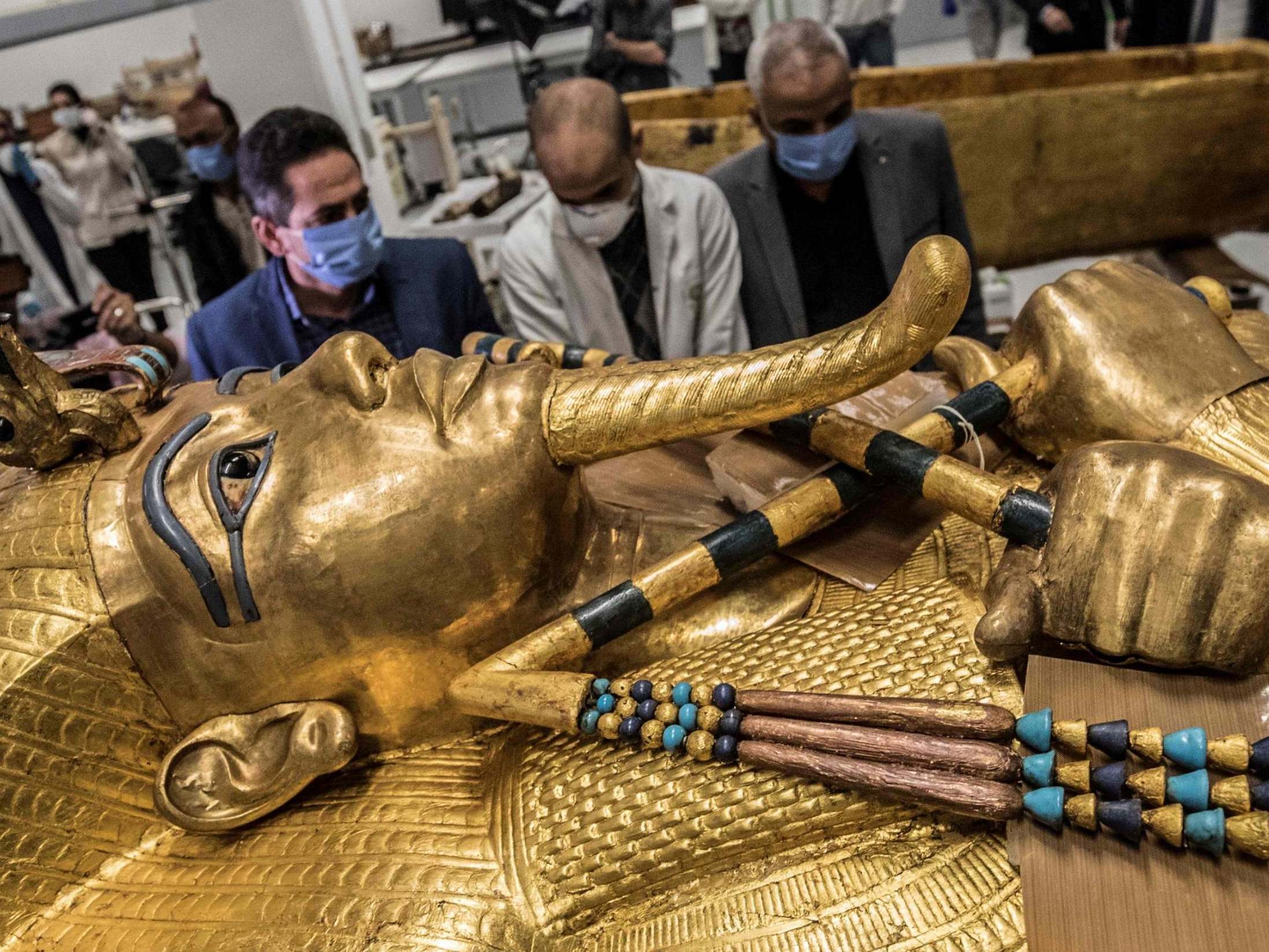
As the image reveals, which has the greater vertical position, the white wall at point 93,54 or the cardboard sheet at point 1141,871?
the white wall at point 93,54

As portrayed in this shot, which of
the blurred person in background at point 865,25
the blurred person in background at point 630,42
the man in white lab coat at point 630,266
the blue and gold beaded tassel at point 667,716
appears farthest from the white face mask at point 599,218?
the blurred person in background at point 865,25

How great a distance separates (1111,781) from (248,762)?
4.15 ft

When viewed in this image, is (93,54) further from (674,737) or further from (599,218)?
(674,737)

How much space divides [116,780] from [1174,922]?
1541 mm

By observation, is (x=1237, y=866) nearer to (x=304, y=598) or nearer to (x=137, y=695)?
(x=304, y=598)

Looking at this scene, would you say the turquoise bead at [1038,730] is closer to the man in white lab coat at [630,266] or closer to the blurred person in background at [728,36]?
the man in white lab coat at [630,266]

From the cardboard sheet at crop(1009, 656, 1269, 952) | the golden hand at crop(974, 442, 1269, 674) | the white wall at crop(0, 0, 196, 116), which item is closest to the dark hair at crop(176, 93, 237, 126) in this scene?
the white wall at crop(0, 0, 196, 116)

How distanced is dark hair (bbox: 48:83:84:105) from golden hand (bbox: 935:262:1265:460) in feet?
16.1

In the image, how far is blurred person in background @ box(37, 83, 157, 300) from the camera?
4.92 meters

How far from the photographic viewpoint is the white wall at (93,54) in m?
4.23

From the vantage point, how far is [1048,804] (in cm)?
112

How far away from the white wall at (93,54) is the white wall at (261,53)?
0.37 feet

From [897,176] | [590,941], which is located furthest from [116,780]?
[897,176]

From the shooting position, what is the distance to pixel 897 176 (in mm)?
3328
